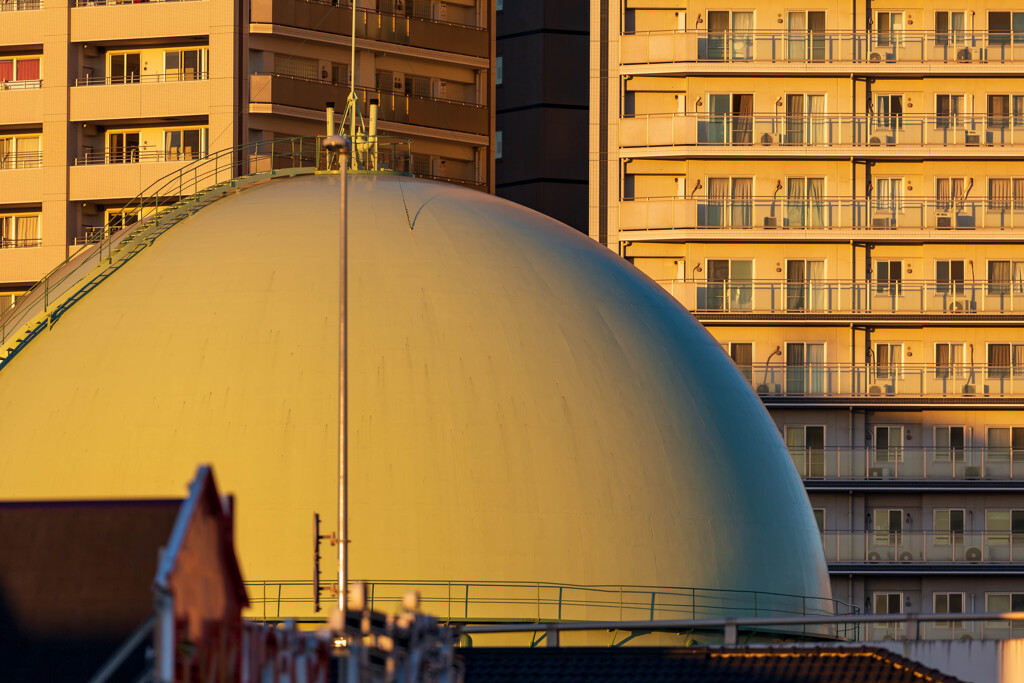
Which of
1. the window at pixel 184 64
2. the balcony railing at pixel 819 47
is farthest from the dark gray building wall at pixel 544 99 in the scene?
the balcony railing at pixel 819 47

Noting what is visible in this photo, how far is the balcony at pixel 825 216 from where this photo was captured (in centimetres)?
8256

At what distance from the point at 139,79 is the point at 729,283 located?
25.0 meters

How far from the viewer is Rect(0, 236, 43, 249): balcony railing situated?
88.6 m

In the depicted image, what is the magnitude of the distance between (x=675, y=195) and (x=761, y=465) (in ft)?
105

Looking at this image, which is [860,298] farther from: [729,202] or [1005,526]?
[1005,526]

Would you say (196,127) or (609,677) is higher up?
(196,127)

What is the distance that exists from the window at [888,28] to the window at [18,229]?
32769 millimetres

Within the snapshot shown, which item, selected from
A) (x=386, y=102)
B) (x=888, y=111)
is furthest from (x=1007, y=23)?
(x=386, y=102)

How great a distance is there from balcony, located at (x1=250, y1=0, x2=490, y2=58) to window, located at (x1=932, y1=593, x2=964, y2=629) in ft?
106

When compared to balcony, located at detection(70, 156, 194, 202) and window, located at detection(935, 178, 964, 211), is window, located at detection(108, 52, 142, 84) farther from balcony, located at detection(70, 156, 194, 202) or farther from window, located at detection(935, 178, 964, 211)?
window, located at detection(935, 178, 964, 211)

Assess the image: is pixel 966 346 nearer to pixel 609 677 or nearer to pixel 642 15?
Answer: pixel 642 15

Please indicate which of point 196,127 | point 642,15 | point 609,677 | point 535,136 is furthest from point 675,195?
point 609,677

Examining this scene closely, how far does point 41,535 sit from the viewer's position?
105ft

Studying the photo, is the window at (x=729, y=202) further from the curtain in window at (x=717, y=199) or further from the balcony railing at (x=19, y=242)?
the balcony railing at (x=19, y=242)
